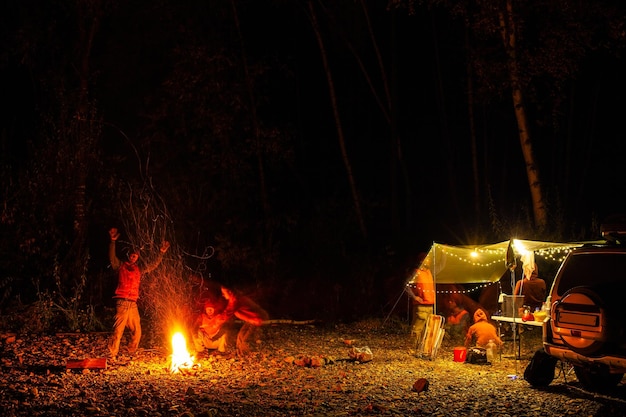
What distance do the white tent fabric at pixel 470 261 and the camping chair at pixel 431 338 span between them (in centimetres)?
114

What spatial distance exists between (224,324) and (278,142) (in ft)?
29.0

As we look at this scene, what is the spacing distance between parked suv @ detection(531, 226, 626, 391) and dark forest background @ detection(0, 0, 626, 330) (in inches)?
235

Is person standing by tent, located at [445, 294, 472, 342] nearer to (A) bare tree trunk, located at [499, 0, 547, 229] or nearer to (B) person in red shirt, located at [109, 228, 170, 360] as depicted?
(A) bare tree trunk, located at [499, 0, 547, 229]

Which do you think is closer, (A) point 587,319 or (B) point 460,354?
(A) point 587,319

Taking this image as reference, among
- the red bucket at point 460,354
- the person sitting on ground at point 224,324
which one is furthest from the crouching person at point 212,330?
the red bucket at point 460,354

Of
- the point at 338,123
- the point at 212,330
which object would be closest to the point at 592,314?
the point at 212,330

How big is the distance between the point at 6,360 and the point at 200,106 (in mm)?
9476

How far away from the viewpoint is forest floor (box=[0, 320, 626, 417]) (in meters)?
7.59

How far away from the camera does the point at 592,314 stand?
773 cm

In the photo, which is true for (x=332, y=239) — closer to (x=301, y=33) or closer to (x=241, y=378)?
(x=301, y=33)

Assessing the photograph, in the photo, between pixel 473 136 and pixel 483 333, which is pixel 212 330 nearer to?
pixel 483 333

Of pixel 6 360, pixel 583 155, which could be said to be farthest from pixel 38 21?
pixel 583 155

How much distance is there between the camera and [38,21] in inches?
610

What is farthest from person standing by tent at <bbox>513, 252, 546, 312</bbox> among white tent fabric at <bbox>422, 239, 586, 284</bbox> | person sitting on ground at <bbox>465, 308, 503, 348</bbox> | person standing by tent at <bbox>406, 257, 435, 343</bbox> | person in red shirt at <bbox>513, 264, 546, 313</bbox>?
person standing by tent at <bbox>406, 257, 435, 343</bbox>
